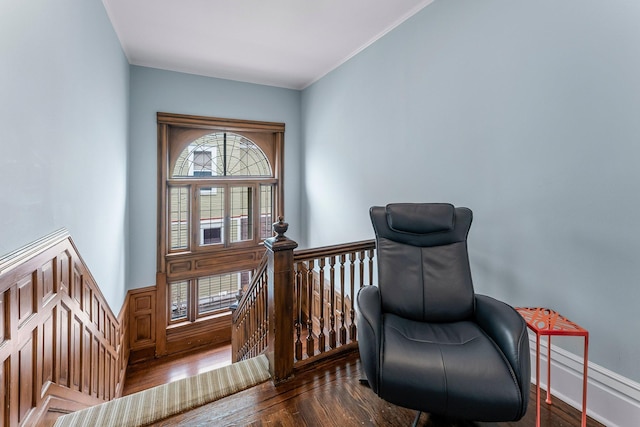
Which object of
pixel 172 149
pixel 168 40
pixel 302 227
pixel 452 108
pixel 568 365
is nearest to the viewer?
pixel 568 365

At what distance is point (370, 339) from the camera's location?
56.4 inches

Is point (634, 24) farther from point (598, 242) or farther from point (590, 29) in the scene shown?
point (598, 242)

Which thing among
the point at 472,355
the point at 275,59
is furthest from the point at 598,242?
the point at 275,59

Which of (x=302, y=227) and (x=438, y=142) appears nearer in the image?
(x=438, y=142)

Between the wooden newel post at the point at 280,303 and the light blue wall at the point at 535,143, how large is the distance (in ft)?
4.50

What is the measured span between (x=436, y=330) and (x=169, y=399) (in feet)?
5.17

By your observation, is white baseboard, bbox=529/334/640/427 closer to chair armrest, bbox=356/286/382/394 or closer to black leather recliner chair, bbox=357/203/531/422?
black leather recliner chair, bbox=357/203/531/422

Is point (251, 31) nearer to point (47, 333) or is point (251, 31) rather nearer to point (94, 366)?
point (47, 333)

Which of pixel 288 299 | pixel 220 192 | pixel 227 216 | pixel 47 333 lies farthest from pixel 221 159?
pixel 47 333

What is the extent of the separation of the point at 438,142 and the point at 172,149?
3585 millimetres

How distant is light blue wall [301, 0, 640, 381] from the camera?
4.92 ft

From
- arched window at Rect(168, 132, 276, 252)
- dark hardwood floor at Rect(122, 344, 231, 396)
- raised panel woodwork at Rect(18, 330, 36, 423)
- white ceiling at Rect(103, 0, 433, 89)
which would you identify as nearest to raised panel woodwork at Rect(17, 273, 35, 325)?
raised panel woodwork at Rect(18, 330, 36, 423)

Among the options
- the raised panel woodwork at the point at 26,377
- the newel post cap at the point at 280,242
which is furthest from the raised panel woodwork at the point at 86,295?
the newel post cap at the point at 280,242

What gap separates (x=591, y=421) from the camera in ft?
5.22
